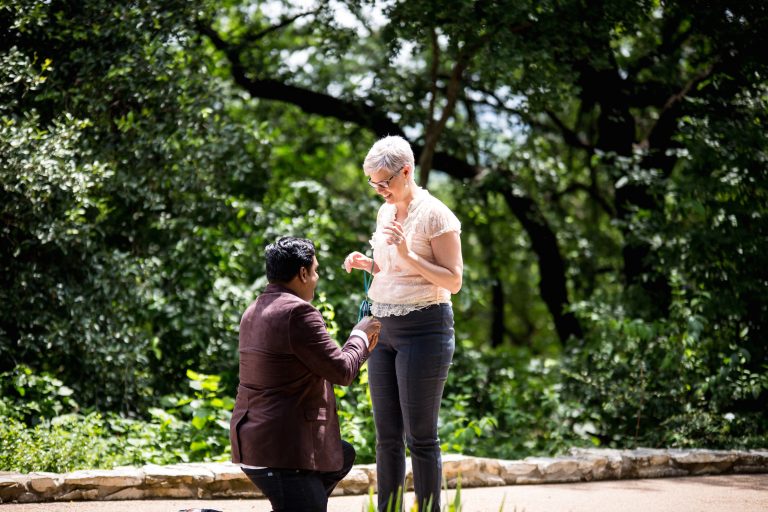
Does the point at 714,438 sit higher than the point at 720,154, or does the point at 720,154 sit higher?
the point at 720,154

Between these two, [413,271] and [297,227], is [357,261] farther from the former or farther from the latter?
[297,227]

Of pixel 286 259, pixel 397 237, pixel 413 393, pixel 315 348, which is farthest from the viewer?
pixel 413 393

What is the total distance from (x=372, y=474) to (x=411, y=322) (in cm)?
185

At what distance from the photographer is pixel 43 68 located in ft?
20.3

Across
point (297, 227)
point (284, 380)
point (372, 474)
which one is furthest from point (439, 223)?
Answer: point (297, 227)

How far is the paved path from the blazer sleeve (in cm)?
139

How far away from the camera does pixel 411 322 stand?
3531 millimetres

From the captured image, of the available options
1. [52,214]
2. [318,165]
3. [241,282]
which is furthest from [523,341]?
[52,214]

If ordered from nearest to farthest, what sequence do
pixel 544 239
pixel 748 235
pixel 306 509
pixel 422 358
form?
1. pixel 306 509
2. pixel 422 358
3. pixel 748 235
4. pixel 544 239

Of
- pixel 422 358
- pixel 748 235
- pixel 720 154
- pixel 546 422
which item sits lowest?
pixel 546 422

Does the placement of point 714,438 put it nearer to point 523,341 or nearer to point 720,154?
point 720,154

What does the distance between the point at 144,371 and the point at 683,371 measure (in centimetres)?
448

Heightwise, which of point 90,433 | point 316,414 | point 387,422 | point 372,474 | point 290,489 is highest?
point 316,414

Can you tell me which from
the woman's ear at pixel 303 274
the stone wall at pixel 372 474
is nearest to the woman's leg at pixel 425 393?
the woman's ear at pixel 303 274
